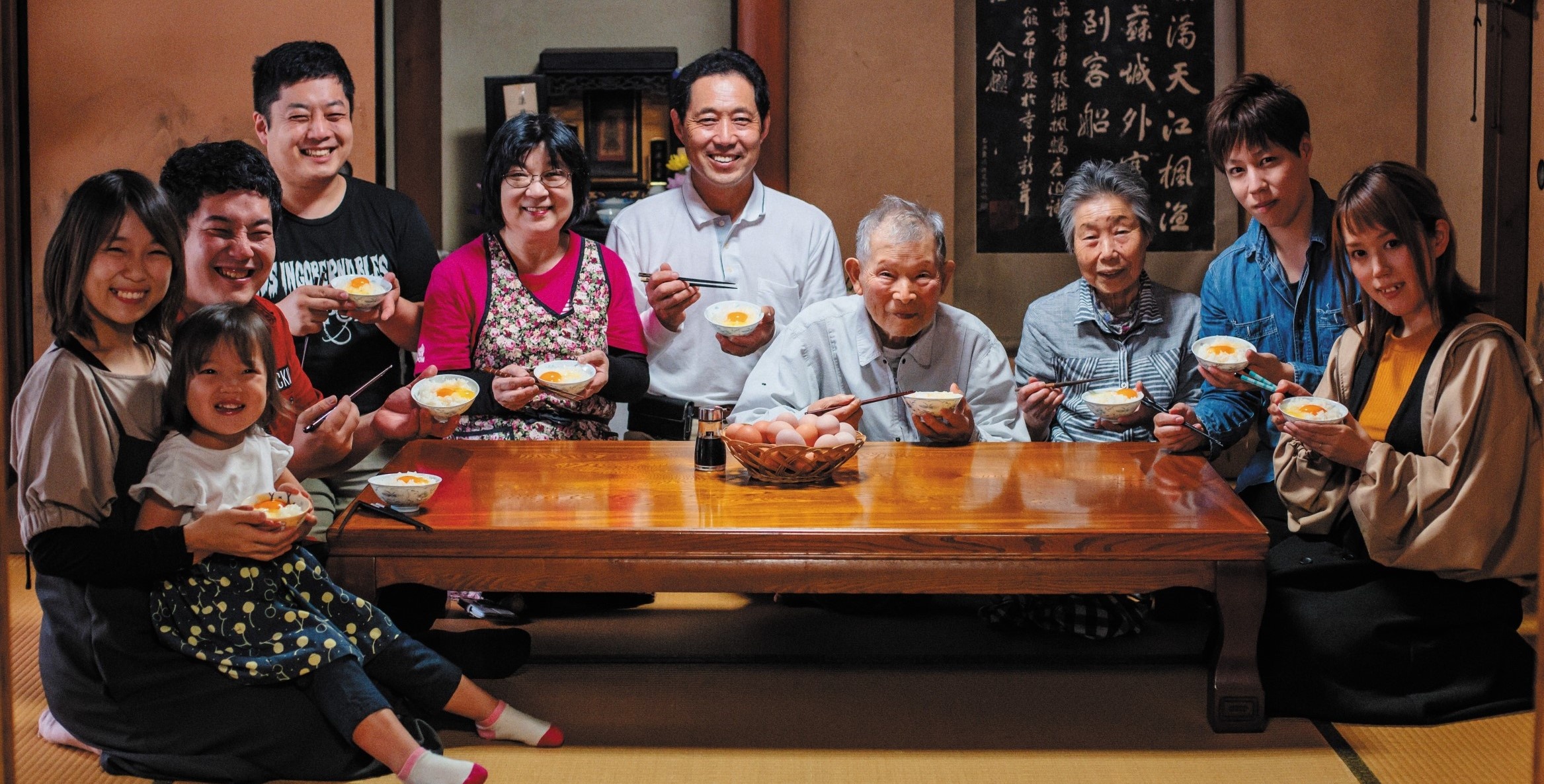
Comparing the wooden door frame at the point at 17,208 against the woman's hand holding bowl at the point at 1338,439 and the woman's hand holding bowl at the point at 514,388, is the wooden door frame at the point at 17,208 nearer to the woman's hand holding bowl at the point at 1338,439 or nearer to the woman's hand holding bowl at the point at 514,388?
the woman's hand holding bowl at the point at 514,388

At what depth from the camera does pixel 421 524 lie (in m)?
2.62

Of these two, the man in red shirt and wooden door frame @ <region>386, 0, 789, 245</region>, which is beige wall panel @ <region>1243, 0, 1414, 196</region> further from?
the man in red shirt

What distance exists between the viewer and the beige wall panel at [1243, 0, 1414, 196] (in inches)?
190

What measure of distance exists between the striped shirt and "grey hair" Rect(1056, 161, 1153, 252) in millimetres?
183

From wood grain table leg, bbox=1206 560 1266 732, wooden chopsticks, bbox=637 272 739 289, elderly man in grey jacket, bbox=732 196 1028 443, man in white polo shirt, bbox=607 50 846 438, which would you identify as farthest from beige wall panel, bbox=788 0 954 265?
wood grain table leg, bbox=1206 560 1266 732

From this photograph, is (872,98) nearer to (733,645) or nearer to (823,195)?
(823,195)

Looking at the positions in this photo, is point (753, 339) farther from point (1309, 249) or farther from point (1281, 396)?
point (1309, 249)

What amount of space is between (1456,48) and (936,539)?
314 cm

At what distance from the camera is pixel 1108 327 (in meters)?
3.66

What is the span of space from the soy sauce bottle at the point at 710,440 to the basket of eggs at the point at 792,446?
12 centimetres

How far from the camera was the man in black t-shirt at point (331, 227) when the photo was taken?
3.54 metres

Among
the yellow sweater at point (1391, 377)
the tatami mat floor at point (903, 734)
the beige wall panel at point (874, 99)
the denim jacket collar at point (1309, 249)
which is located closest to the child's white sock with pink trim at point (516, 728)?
the tatami mat floor at point (903, 734)

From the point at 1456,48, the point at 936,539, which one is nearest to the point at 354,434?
the point at 936,539

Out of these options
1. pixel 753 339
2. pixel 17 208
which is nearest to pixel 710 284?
pixel 753 339
